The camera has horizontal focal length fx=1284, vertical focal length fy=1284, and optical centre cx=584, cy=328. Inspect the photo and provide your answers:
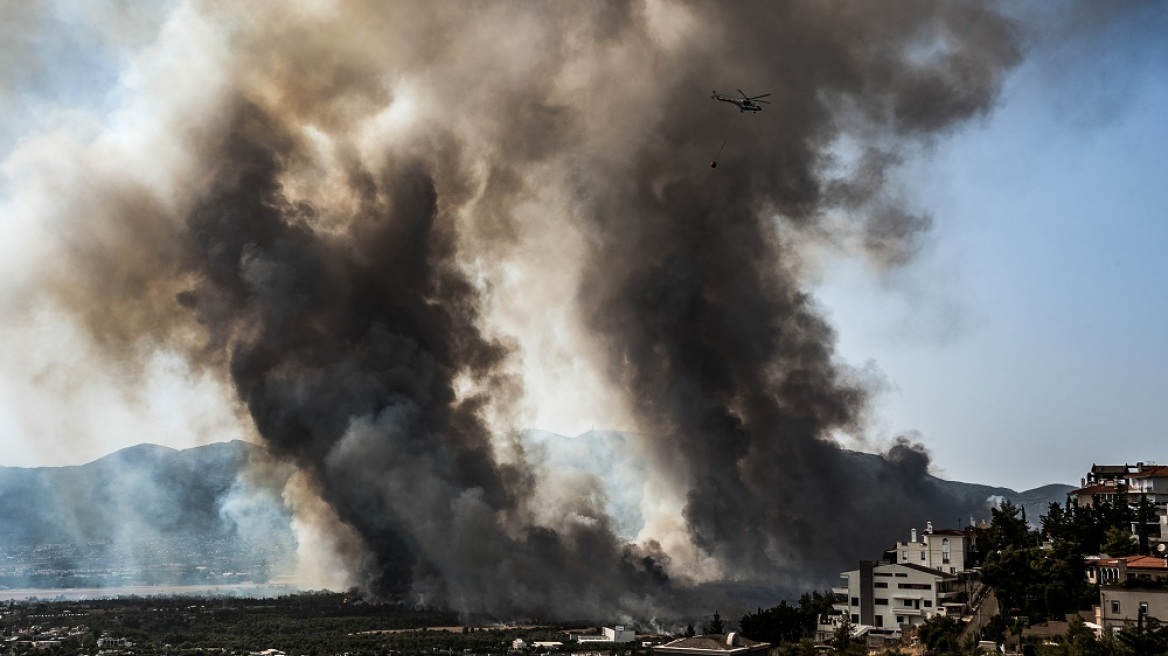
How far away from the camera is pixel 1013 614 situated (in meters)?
65.5

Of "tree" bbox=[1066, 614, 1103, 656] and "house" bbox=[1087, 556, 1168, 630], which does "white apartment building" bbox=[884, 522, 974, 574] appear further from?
"tree" bbox=[1066, 614, 1103, 656]

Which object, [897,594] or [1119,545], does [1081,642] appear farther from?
[897,594]

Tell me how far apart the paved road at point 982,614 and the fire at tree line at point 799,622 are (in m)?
0.13

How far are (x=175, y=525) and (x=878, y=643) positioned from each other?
13923 centimetres

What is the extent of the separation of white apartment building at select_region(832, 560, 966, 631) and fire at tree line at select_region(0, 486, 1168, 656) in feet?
2.18

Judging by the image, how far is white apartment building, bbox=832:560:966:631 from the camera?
71.9 m

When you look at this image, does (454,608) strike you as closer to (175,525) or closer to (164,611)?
(164,611)

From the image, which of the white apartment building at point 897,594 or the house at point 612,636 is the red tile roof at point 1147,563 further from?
the house at point 612,636

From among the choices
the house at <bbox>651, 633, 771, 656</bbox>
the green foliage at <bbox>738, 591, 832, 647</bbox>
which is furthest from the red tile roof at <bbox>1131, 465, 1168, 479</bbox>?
the house at <bbox>651, 633, 771, 656</bbox>

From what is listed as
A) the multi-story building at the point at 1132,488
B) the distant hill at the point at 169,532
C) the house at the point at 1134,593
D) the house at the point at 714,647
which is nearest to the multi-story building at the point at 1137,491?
the multi-story building at the point at 1132,488

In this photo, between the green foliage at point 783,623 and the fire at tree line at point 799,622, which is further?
the green foliage at point 783,623

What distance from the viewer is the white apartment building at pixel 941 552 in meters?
76.8

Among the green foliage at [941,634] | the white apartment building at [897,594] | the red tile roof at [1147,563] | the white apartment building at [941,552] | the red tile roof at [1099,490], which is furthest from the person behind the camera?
the red tile roof at [1099,490]

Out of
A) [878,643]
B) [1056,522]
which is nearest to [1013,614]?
[878,643]
